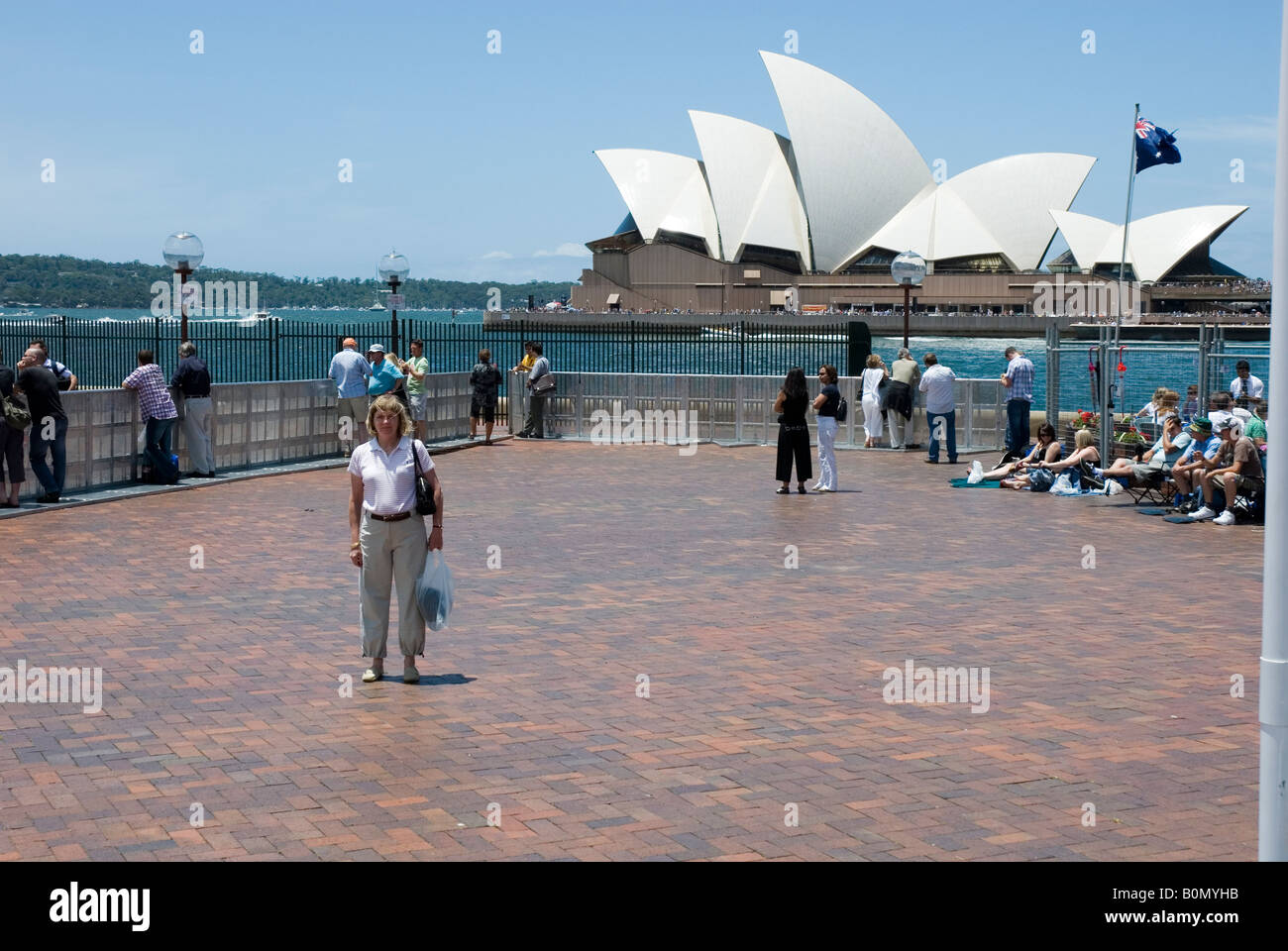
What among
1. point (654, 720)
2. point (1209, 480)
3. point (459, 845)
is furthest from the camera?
point (1209, 480)

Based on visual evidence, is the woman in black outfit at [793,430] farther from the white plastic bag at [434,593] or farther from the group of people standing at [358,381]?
the white plastic bag at [434,593]

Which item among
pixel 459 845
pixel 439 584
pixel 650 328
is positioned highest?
pixel 650 328

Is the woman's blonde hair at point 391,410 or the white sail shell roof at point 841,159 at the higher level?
the white sail shell roof at point 841,159

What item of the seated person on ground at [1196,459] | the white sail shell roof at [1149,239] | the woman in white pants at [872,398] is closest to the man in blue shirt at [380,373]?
the woman in white pants at [872,398]

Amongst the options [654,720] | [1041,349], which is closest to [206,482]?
[654,720]

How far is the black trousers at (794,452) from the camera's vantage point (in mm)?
16766

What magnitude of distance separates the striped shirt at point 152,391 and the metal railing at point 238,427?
246mm

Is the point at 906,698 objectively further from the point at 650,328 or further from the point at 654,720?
the point at 650,328

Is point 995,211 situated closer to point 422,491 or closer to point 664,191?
point 664,191

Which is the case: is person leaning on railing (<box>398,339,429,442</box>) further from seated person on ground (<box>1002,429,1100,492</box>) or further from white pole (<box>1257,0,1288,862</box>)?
white pole (<box>1257,0,1288,862</box>)

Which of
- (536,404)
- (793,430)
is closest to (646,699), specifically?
(793,430)

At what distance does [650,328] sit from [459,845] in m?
26.5

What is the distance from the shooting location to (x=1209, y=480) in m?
14.4
